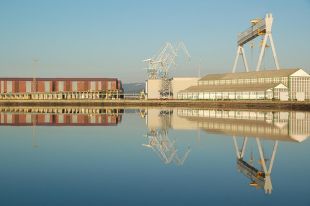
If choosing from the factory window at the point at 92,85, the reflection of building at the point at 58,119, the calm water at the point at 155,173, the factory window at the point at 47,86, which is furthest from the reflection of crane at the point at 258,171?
the factory window at the point at 47,86

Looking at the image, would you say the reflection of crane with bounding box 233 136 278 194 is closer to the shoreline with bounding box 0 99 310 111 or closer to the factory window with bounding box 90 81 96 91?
the shoreline with bounding box 0 99 310 111

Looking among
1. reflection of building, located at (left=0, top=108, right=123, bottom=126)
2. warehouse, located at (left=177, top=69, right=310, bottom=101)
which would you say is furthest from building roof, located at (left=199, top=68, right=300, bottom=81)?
reflection of building, located at (left=0, top=108, right=123, bottom=126)

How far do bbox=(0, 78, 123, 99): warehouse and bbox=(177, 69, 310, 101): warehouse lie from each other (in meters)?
19.3

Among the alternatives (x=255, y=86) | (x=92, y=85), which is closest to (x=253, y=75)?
(x=255, y=86)

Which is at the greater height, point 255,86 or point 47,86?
point 47,86

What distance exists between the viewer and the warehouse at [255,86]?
223ft

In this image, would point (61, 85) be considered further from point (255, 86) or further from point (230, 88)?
point (255, 86)

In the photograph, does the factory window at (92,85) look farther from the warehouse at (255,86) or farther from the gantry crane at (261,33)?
the gantry crane at (261,33)

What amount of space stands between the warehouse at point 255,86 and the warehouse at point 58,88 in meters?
19.3

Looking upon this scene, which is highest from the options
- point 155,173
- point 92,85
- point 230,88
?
point 92,85

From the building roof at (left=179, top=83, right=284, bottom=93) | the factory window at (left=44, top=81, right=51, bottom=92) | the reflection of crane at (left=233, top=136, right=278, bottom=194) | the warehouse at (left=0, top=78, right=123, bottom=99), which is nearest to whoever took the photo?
the reflection of crane at (left=233, top=136, right=278, bottom=194)

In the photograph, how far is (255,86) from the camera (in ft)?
239

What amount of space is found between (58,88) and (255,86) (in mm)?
45409

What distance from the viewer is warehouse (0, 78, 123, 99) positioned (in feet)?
316
